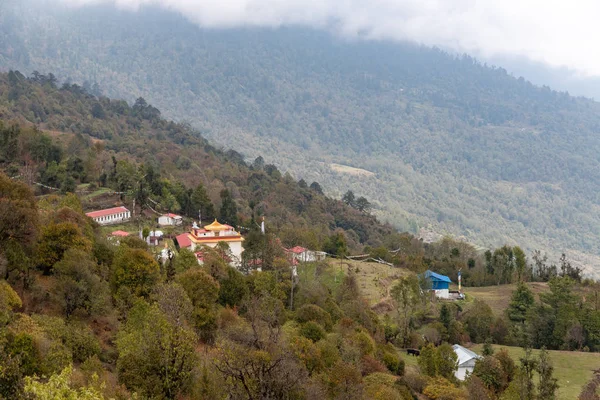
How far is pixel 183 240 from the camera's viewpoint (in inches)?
1642

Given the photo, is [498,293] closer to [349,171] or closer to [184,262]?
[184,262]

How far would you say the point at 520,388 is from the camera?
22.4m

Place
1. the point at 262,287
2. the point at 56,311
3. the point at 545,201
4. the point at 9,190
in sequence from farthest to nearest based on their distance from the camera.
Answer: the point at 545,201
the point at 262,287
the point at 9,190
the point at 56,311

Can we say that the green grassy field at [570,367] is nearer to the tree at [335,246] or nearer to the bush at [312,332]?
the bush at [312,332]

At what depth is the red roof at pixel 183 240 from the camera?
135 ft

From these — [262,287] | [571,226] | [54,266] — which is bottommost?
[571,226]

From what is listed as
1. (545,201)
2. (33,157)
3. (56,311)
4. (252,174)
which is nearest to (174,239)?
(33,157)

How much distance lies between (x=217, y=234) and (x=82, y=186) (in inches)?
656

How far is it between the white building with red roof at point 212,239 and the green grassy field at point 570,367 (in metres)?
16.8

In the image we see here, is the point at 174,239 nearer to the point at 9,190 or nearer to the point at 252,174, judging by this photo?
the point at 9,190

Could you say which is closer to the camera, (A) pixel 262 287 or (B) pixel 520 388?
(B) pixel 520 388

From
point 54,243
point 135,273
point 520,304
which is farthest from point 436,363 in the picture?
point 54,243

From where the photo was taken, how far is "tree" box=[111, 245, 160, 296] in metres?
25.0

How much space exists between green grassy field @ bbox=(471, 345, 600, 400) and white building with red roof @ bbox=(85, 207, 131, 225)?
26687 millimetres
